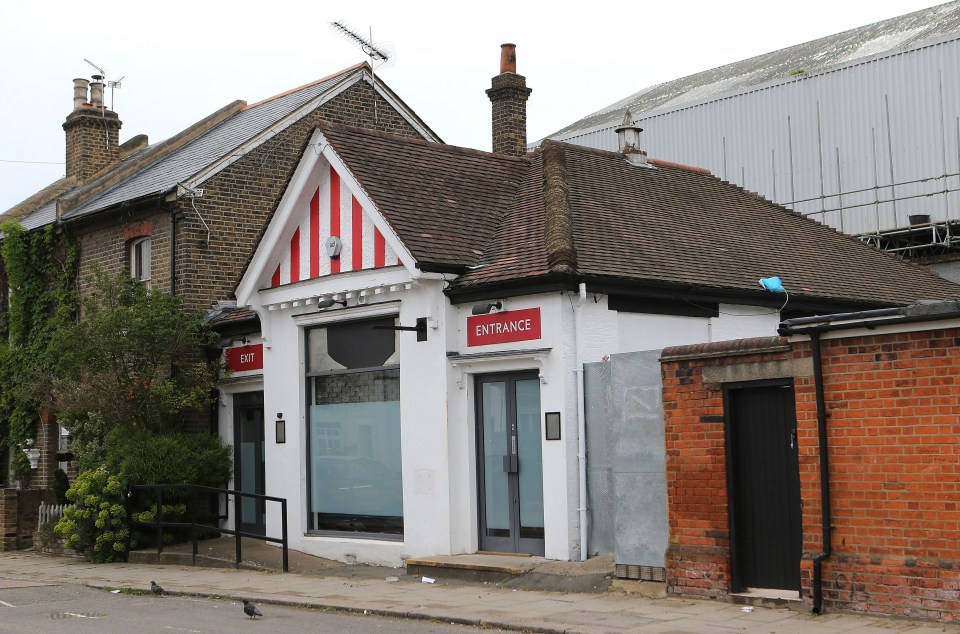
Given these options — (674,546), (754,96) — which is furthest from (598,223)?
(754,96)

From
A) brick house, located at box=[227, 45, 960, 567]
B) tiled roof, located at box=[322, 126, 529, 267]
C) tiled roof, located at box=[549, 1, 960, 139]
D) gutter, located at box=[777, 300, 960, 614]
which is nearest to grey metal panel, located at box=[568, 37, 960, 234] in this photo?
tiled roof, located at box=[549, 1, 960, 139]

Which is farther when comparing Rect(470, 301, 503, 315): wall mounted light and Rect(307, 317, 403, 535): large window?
Rect(307, 317, 403, 535): large window

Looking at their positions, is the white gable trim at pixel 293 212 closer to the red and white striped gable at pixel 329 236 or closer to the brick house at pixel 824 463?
the red and white striped gable at pixel 329 236

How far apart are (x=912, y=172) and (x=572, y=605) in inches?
857

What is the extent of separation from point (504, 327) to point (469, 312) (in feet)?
2.34

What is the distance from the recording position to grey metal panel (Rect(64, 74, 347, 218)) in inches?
884

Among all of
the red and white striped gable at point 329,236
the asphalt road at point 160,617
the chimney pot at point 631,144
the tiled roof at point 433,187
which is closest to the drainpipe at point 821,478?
the asphalt road at point 160,617

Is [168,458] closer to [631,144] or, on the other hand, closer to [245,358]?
[245,358]

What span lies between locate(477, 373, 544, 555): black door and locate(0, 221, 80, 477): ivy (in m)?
12.0

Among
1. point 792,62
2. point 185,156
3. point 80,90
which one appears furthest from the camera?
point 792,62

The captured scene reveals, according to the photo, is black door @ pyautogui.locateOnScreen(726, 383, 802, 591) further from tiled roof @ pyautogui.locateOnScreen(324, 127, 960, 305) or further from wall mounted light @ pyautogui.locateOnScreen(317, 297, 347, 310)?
wall mounted light @ pyautogui.locateOnScreen(317, 297, 347, 310)

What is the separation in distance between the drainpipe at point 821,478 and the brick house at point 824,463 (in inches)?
0.5

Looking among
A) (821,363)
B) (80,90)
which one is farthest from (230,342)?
(80,90)

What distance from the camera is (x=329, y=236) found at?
676 inches
